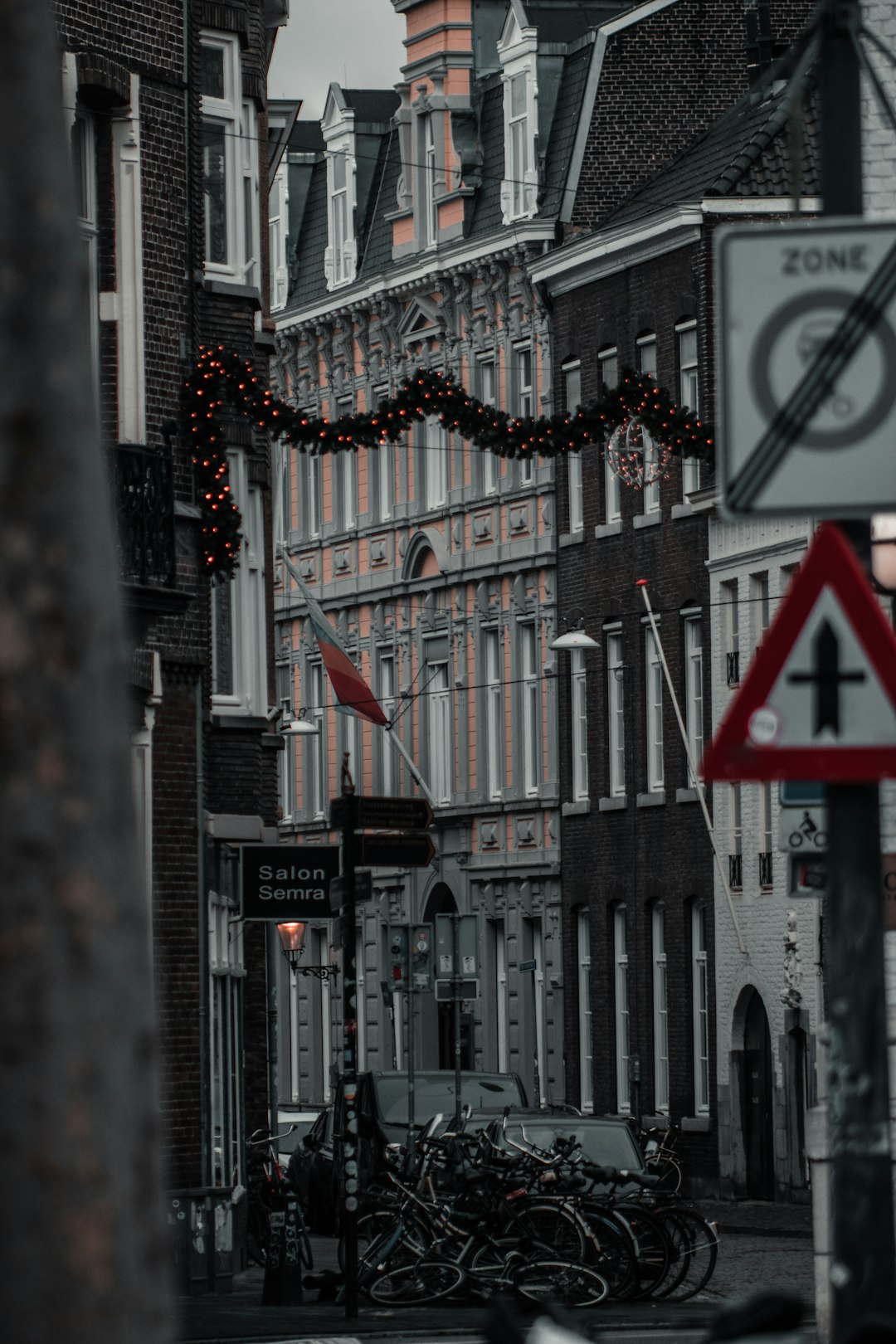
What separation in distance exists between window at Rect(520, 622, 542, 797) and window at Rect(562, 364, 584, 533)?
2.66 m

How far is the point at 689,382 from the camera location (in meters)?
49.2

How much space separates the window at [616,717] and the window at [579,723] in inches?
42.6

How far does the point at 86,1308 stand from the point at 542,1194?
18.3 metres

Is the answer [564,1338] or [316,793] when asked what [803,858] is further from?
[316,793]

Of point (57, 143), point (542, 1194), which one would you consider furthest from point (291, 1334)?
point (57, 143)

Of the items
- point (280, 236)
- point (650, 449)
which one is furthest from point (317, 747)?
point (650, 449)

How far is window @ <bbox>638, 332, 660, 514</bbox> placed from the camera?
49.2 m

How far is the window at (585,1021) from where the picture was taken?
52.4 meters

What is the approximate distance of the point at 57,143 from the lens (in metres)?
5.04

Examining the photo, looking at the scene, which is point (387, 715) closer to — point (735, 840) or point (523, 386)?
point (523, 386)

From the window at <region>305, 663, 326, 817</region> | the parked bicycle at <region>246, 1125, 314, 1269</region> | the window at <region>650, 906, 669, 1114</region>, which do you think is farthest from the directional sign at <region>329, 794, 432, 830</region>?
the window at <region>305, 663, 326, 817</region>

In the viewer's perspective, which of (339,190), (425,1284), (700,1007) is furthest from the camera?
(339,190)

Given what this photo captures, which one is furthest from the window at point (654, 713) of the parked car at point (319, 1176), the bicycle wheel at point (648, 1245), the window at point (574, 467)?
the bicycle wheel at point (648, 1245)

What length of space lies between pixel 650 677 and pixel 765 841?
16.2 ft
